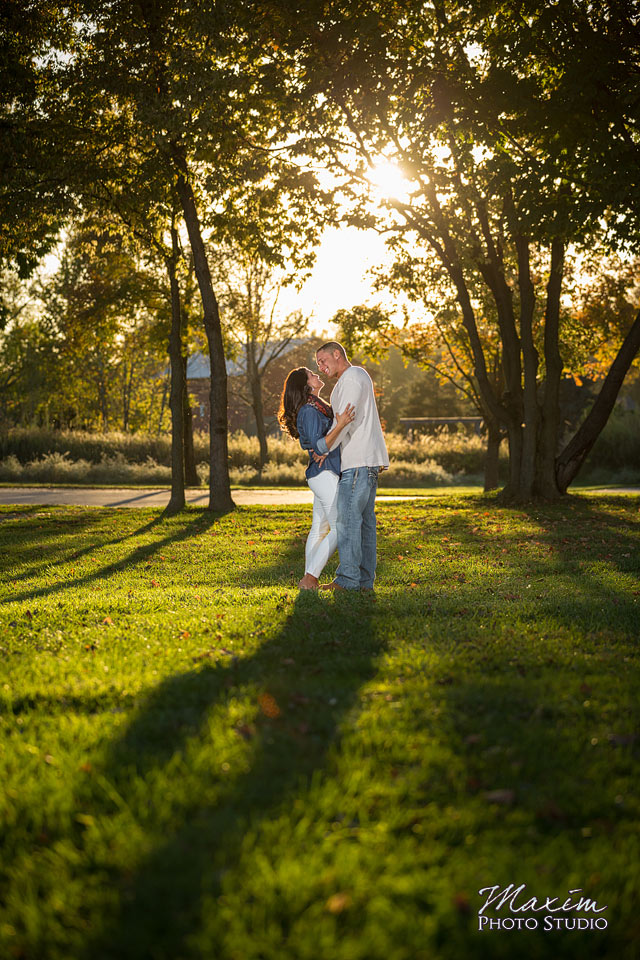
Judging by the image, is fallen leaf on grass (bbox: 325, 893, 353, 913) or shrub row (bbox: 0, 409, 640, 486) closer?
fallen leaf on grass (bbox: 325, 893, 353, 913)

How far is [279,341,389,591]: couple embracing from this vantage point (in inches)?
270

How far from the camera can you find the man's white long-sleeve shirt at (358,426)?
22.3ft

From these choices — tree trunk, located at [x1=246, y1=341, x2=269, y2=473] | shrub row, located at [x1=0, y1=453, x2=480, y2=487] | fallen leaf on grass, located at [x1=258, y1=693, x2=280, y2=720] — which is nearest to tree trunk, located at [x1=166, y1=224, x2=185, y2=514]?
shrub row, located at [x1=0, y1=453, x2=480, y2=487]

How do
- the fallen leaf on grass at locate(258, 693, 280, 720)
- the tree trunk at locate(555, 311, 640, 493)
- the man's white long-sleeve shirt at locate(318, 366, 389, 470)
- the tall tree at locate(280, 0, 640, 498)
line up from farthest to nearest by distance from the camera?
the tree trunk at locate(555, 311, 640, 493) < the tall tree at locate(280, 0, 640, 498) < the man's white long-sleeve shirt at locate(318, 366, 389, 470) < the fallen leaf on grass at locate(258, 693, 280, 720)

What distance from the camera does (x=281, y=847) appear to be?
264 centimetres

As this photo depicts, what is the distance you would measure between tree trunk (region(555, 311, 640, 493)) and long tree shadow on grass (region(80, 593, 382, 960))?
14364 mm

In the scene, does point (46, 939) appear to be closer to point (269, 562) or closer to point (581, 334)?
point (269, 562)

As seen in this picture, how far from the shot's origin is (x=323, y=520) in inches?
289

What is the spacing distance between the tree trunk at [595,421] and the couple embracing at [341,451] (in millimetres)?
12490

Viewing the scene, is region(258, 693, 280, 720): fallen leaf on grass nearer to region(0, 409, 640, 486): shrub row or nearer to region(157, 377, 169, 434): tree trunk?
region(0, 409, 640, 486): shrub row

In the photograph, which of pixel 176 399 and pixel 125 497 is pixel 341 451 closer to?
pixel 176 399

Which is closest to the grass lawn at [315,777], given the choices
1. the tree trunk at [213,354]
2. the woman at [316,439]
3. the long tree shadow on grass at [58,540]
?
the woman at [316,439]

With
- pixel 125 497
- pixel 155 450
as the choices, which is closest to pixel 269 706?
pixel 125 497

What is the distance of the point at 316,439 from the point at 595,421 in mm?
13371
